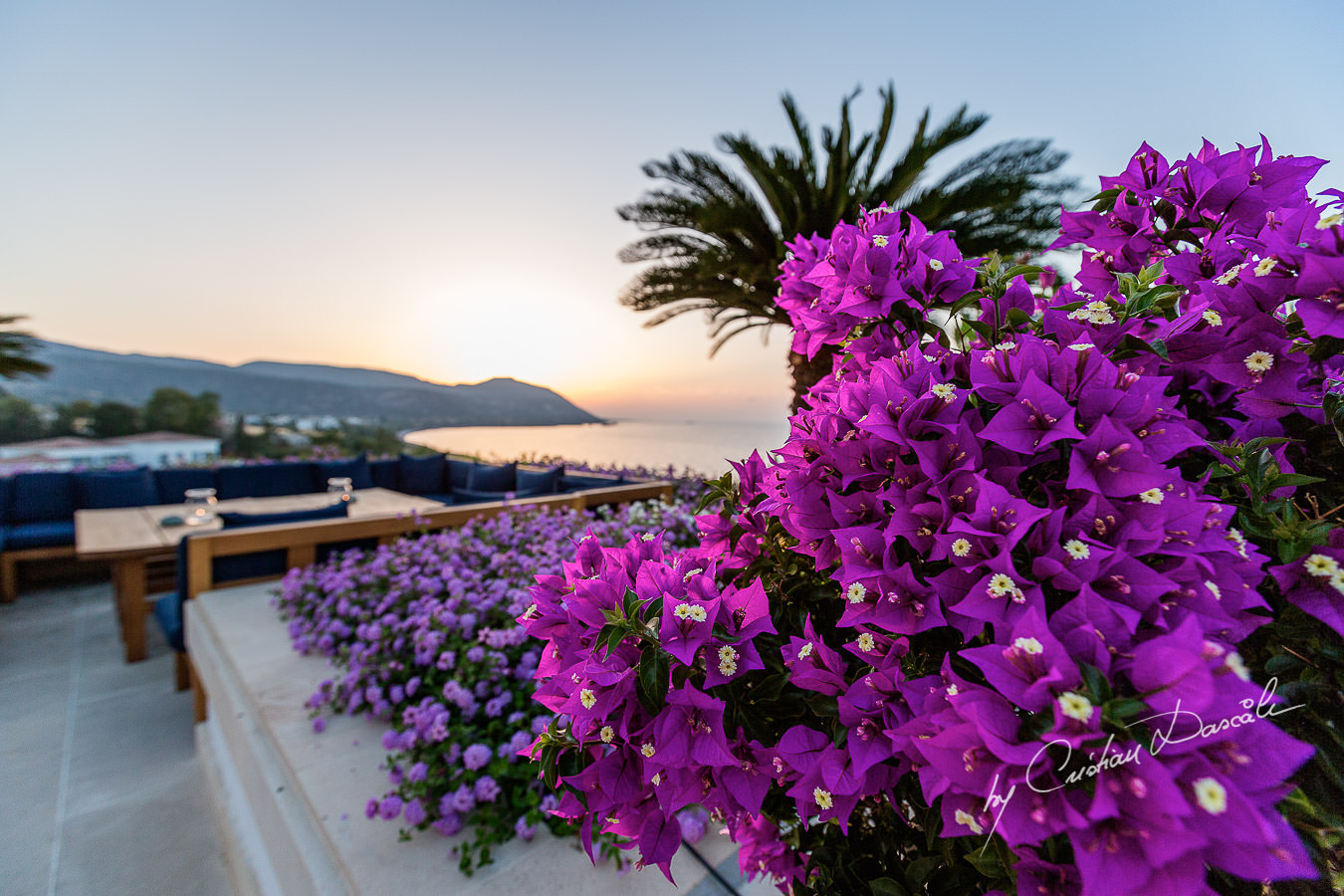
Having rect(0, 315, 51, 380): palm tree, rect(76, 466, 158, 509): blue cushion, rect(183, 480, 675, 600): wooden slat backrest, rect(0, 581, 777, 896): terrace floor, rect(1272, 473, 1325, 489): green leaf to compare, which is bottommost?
rect(0, 581, 777, 896): terrace floor

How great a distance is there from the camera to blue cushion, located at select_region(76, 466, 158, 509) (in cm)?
554

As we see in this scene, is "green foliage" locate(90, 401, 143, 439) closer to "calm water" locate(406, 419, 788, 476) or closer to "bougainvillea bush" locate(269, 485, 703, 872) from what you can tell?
"calm water" locate(406, 419, 788, 476)

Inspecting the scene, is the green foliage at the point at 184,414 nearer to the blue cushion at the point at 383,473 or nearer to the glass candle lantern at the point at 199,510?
the blue cushion at the point at 383,473

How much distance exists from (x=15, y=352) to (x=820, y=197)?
11308mm

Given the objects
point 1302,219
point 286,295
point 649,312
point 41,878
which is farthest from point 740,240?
point 286,295

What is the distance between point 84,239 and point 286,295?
14.4ft

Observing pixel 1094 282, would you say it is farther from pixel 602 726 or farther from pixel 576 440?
pixel 576 440

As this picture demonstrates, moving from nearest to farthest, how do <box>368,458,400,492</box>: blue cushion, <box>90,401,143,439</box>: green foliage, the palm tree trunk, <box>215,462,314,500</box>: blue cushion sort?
the palm tree trunk, <box>215,462,314,500</box>: blue cushion, <box>368,458,400,492</box>: blue cushion, <box>90,401,143,439</box>: green foliage

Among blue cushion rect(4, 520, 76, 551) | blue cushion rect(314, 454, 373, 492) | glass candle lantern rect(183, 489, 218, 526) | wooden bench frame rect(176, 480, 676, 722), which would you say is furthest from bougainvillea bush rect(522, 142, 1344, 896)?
blue cushion rect(314, 454, 373, 492)

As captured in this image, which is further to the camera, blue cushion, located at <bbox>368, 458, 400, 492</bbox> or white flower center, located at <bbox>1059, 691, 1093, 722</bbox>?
blue cushion, located at <bbox>368, 458, 400, 492</bbox>

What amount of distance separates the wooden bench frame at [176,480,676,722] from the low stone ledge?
63cm

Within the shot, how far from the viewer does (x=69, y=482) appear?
5.52m

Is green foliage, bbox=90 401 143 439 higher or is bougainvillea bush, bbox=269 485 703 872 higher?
green foliage, bbox=90 401 143 439

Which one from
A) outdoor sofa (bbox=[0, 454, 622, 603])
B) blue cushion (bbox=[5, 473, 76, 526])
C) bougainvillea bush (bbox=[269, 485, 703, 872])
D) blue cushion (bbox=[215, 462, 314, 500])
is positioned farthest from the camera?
blue cushion (bbox=[215, 462, 314, 500])
